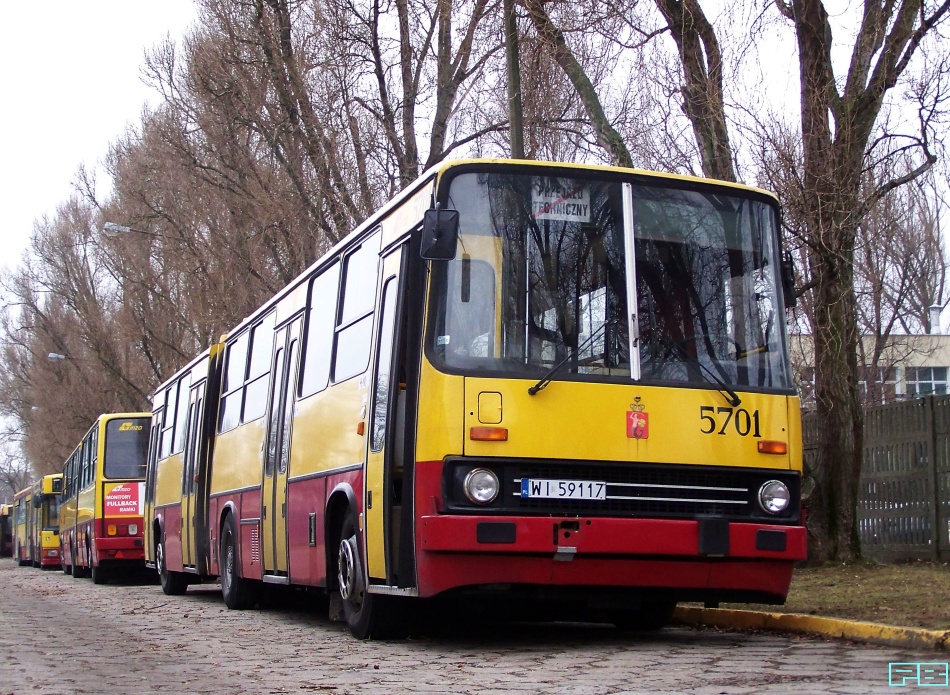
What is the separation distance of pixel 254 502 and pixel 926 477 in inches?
272

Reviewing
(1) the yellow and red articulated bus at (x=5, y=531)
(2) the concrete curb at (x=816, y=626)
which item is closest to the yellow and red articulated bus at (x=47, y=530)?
(1) the yellow and red articulated bus at (x=5, y=531)

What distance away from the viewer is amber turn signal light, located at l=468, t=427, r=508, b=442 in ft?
29.8

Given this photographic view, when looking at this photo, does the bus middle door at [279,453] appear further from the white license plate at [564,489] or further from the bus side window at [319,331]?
the white license plate at [564,489]

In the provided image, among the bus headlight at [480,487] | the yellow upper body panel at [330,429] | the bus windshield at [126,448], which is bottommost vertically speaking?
the bus headlight at [480,487]

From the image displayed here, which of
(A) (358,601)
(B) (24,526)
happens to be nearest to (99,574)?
(A) (358,601)

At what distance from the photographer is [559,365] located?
9.33 metres

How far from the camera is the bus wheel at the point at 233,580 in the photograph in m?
15.5

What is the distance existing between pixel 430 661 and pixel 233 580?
7074mm

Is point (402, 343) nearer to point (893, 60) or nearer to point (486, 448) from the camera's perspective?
point (486, 448)

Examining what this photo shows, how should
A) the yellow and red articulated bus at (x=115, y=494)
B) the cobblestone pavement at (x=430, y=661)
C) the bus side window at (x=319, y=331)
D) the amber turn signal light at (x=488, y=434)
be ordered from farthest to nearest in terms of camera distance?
the yellow and red articulated bus at (x=115, y=494)
the bus side window at (x=319, y=331)
the amber turn signal light at (x=488, y=434)
the cobblestone pavement at (x=430, y=661)

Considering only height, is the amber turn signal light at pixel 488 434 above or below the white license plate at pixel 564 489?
above

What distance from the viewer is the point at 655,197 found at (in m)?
9.93

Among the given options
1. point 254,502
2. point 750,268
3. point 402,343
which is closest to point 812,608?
point 750,268

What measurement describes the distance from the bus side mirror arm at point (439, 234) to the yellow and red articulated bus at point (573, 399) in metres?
0.01
